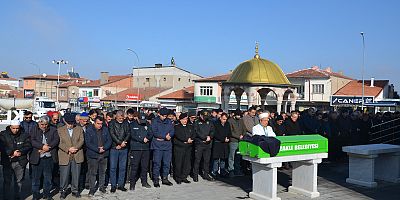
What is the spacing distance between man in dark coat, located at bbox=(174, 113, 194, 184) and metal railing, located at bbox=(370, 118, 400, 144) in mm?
8077

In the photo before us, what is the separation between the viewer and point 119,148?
8922 mm

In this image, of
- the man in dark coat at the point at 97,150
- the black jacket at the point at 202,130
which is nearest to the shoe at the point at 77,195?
the man in dark coat at the point at 97,150

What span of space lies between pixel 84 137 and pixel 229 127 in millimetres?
3899

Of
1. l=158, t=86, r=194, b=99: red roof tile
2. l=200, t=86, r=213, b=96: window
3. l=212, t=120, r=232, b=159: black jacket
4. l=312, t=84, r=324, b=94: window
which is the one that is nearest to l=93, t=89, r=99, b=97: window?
l=158, t=86, r=194, b=99: red roof tile

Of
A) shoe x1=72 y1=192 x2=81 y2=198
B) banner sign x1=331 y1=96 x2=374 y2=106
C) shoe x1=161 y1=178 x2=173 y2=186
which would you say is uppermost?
banner sign x1=331 y1=96 x2=374 y2=106

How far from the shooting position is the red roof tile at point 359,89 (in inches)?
1923

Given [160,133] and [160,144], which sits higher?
[160,133]

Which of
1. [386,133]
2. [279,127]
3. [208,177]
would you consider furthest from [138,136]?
[386,133]

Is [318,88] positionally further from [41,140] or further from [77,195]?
[41,140]

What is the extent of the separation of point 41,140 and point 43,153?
0.27 meters

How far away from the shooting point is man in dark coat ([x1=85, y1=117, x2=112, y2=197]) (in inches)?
337

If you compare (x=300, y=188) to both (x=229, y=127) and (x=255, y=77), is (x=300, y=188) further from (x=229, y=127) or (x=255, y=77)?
(x=255, y=77)

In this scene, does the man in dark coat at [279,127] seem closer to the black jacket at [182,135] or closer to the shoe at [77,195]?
the black jacket at [182,135]

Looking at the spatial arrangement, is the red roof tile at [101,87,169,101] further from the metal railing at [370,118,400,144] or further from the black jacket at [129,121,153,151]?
the black jacket at [129,121,153,151]
